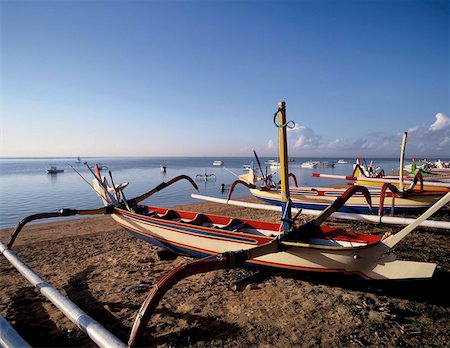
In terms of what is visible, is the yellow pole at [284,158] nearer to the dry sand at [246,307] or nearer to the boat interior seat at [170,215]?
the dry sand at [246,307]

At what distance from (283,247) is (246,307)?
1.37 m

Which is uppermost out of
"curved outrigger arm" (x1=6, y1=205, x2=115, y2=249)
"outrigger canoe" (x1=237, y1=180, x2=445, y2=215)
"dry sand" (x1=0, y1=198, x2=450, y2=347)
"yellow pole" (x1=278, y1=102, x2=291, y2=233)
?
"yellow pole" (x1=278, y1=102, x2=291, y2=233)

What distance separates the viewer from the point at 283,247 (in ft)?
16.8

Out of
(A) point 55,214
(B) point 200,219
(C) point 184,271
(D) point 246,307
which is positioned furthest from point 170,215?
(C) point 184,271

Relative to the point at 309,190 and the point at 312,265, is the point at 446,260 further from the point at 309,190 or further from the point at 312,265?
the point at 309,190

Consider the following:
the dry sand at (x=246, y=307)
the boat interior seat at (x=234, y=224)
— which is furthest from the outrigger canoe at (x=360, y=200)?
the boat interior seat at (x=234, y=224)

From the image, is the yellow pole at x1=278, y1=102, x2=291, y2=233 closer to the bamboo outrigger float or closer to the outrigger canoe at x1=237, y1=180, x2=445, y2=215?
the bamboo outrigger float

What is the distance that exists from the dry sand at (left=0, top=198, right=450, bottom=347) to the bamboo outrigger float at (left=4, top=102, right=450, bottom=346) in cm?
53

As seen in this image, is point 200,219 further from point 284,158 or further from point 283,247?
point 284,158

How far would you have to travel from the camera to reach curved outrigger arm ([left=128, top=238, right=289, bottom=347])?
3.46 metres

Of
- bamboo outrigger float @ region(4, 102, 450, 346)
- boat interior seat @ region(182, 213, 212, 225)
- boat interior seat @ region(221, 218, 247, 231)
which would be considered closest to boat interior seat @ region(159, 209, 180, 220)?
boat interior seat @ region(182, 213, 212, 225)

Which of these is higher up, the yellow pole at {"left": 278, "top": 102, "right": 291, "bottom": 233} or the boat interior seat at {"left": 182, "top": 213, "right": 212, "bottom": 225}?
the yellow pole at {"left": 278, "top": 102, "right": 291, "bottom": 233}

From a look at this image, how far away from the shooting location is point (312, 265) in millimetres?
5211

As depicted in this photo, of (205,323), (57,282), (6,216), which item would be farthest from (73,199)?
(205,323)
